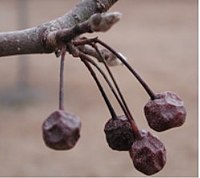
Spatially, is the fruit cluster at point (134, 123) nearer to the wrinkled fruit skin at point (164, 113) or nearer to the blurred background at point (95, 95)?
the wrinkled fruit skin at point (164, 113)

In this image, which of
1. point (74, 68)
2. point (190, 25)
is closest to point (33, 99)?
point (74, 68)

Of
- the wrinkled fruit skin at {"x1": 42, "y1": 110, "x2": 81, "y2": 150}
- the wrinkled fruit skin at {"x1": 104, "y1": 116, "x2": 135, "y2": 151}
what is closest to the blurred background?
the wrinkled fruit skin at {"x1": 104, "y1": 116, "x2": 135, "y2": 151}

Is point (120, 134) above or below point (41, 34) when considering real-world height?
below

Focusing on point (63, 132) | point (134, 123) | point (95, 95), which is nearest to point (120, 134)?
point (134, 123)

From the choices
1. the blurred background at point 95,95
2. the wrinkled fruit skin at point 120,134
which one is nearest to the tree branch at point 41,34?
the wrinkled fruit skin at point 120,134

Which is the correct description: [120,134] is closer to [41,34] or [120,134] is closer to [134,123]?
[134,123]
